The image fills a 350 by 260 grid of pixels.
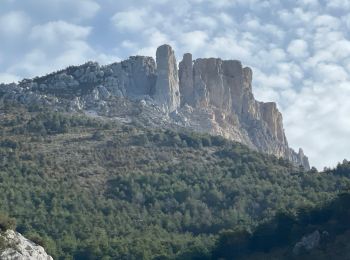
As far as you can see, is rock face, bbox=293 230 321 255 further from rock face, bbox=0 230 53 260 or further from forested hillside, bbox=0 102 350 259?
rock face, bbox=0 230 53 260

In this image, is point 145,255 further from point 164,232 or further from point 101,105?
point 101,105

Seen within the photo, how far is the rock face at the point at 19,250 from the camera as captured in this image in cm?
5409

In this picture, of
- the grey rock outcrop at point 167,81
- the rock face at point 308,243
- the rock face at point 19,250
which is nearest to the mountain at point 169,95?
the grey rock outcrop at point 167,81

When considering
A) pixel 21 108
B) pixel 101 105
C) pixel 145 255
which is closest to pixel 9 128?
pixel 21 108

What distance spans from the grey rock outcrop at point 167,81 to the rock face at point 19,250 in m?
83.3

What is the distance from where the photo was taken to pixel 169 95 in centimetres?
14212

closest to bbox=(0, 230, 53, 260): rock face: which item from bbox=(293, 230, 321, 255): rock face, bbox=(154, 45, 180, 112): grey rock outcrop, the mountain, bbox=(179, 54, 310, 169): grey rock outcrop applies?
bbox=(293, 230, 321, 255): rock face

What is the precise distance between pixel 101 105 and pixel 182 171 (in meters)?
31.8

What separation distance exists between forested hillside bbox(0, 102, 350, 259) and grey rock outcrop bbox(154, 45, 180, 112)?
60.7 ft

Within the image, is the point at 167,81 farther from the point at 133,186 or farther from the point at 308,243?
the point at 308,243

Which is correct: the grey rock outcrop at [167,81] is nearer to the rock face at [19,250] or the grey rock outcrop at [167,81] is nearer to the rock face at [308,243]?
the rock face at [308,243]

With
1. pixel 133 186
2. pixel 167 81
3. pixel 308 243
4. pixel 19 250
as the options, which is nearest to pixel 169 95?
pixel 167 81

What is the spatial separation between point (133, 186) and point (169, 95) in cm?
4976

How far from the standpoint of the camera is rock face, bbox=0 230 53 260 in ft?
177
